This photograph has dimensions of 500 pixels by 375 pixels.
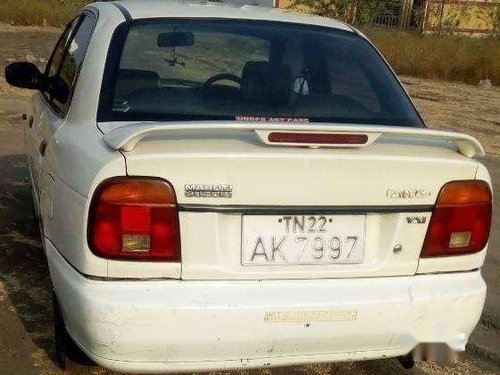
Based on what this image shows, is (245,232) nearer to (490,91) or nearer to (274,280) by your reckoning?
(274,280)

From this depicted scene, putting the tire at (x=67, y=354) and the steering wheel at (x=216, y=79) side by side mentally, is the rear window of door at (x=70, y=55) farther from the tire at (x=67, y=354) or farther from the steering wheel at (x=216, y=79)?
the tire at (x=67, y=354)

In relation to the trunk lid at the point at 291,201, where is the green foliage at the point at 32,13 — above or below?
below

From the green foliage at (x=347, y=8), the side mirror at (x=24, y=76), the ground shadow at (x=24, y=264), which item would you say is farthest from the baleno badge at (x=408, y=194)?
the green foliage at (x=347, y=8)

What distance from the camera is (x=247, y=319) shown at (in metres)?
2.64

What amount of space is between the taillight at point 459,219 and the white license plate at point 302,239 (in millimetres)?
306

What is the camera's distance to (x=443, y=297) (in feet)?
9.47

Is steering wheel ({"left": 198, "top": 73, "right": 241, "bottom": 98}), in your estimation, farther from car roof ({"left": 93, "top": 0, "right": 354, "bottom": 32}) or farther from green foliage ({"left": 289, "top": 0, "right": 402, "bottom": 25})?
green foliage ({"left": 289, "top": 0, "right": 402, "bottom": 25})

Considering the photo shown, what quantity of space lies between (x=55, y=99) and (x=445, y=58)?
17.9m

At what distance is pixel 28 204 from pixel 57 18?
24.5 metres

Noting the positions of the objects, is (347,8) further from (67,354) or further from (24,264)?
(67,354)

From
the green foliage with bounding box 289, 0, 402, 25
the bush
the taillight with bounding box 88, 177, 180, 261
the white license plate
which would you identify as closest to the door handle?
the taillight with bounding box 88, 177, 180, 261

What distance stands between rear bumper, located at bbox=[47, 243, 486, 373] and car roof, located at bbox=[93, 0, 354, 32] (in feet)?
4.53

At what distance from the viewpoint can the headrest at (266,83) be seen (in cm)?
343

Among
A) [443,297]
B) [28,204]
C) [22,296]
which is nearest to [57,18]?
[28,204]
